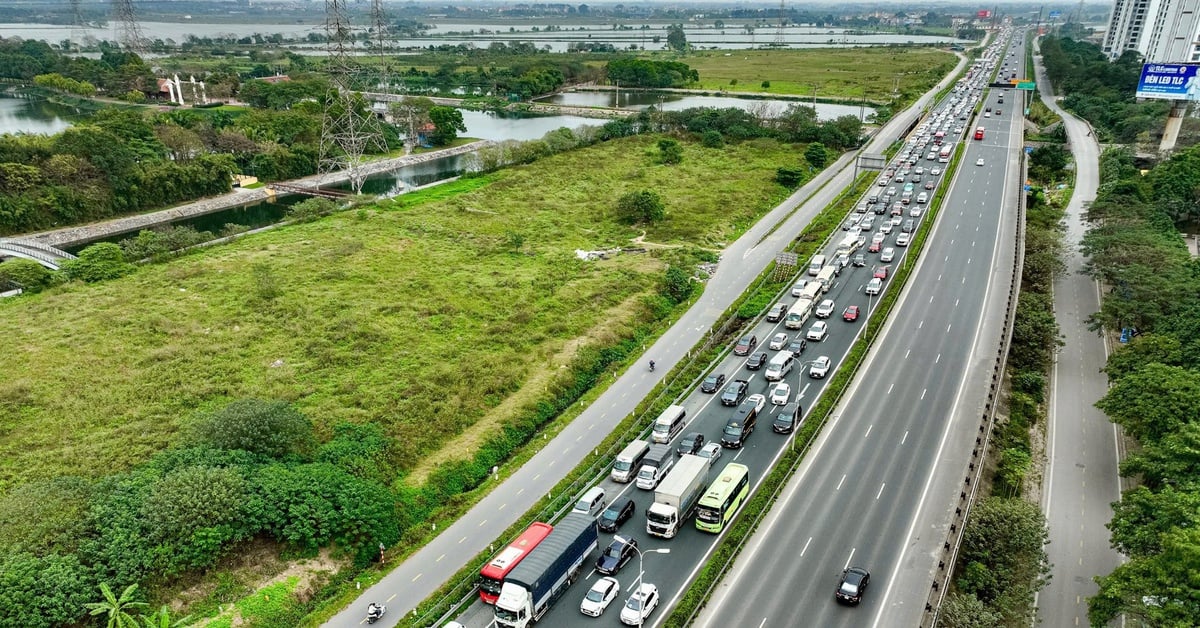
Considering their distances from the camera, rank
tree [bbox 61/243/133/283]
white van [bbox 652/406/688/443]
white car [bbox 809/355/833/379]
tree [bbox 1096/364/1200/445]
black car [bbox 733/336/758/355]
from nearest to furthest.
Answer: tree [bbox 1096/364/1200/445] < white van [bbox 652/406/688/443] < white car [bbox 809/355/833/379] < black car [bbox 733/336/758/355] < tree [bbox 61/243/133/283]

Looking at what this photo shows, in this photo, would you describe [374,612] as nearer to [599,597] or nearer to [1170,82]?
[599,597]

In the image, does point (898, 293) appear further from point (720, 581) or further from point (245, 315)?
point (245, 315)

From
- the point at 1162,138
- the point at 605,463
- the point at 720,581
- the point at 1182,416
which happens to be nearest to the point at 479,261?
the point at 605,463

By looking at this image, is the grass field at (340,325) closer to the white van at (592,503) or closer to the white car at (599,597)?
the white van at (592,503)

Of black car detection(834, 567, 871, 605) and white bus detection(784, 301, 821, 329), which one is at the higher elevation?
white bus detection(784, 301, 821, 329)

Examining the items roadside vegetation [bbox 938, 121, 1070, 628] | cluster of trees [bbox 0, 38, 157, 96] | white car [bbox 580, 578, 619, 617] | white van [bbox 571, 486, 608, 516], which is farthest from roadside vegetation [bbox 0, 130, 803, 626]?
cluster of trees [bbox 0, 38, 157, 96]

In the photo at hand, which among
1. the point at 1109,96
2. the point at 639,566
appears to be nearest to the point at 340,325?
the point at 639,566

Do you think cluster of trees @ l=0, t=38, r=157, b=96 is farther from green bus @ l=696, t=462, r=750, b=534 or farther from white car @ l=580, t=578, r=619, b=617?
white car @ l=580, t=578, r=619, b=617
